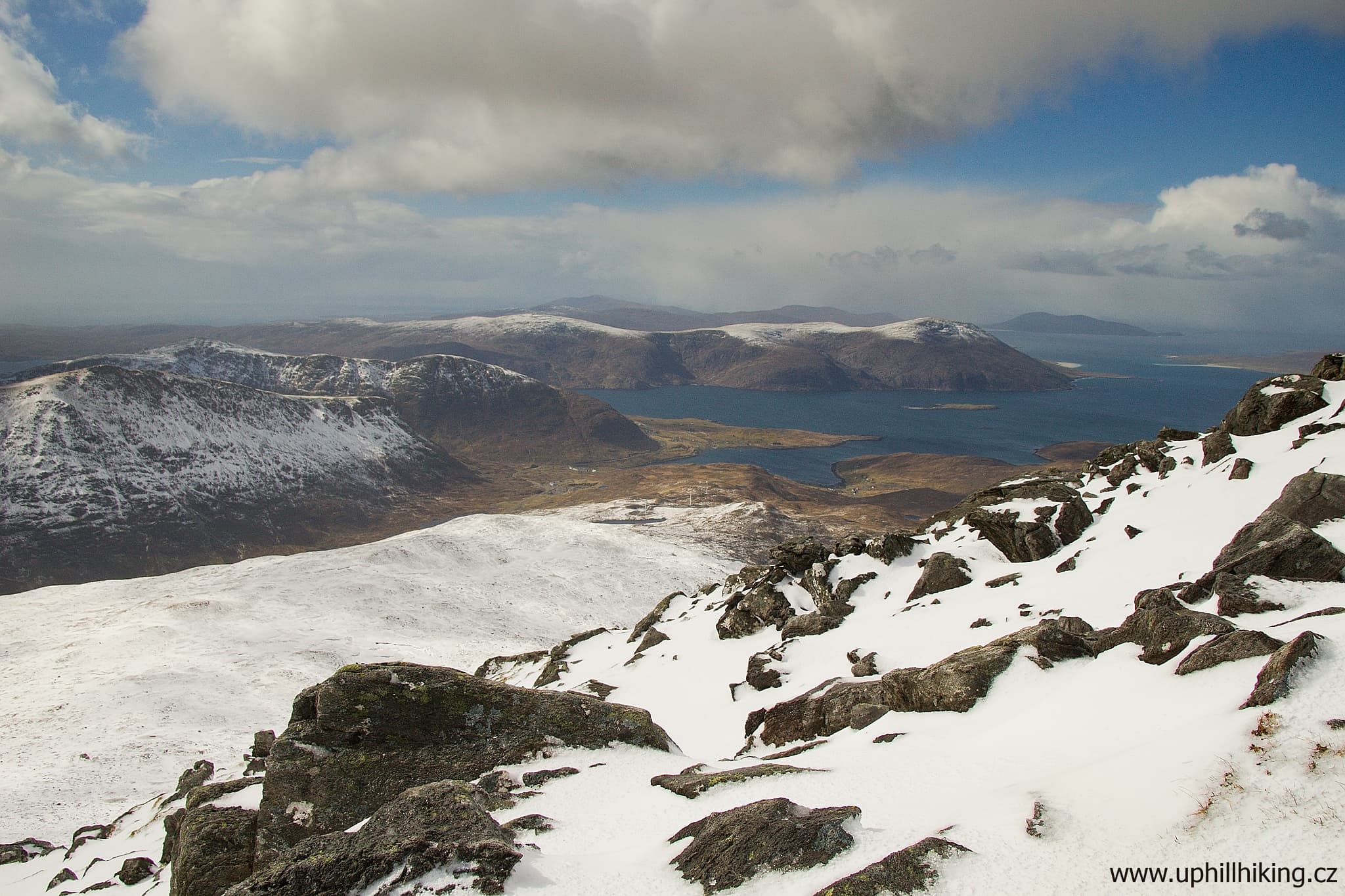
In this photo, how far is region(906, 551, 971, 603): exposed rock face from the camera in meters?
33.5

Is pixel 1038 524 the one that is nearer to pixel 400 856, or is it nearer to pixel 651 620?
pixel 651 620

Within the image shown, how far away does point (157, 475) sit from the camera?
479 ft

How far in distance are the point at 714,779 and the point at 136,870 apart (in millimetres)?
18198

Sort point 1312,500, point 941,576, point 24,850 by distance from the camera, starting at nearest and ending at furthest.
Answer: point 1312,500, point 24,850, point 941,576

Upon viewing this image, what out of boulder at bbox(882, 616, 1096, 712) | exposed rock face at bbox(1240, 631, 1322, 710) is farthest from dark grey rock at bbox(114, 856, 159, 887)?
exposed rock face at bbox(1240, 631, 1322, 710)

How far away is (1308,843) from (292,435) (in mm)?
207563

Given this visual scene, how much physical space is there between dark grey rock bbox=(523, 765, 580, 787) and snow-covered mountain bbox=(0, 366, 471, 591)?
14445 cm

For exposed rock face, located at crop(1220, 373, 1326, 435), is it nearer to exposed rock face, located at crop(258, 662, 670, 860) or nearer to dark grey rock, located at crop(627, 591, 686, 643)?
exposed rock face, located at crop(258, 662, 670, 860)

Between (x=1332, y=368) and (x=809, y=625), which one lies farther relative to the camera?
(x=1332, y=368)

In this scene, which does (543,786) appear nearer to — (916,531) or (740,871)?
(740,871)

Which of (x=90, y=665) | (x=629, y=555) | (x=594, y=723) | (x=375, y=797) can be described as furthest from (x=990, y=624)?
(x=629, y=555)

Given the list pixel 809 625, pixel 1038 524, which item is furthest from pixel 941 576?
pixel 809 625

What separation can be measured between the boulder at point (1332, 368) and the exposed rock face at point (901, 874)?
139ft

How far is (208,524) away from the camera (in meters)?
143
